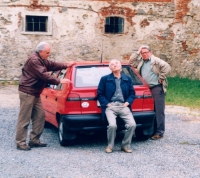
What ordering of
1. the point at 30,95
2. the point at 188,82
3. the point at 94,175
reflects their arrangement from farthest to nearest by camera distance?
the point at 188,82 → the point at 30,95 → the point at 94,175

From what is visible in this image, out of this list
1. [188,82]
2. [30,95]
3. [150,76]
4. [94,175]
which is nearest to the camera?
[94,175]

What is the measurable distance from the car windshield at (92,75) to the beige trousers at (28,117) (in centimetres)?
79

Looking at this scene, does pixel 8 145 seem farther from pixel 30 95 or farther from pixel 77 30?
pixel 77 30

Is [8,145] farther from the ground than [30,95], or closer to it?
closer to it

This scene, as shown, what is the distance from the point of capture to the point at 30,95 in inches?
271

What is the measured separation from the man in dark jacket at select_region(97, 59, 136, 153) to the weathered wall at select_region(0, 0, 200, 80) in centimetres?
1026

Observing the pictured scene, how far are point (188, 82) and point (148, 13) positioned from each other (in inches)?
132

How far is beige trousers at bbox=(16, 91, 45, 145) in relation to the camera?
6887mm

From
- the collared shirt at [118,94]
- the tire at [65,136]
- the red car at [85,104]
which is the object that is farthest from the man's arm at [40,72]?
the collared shirt at [118,94]

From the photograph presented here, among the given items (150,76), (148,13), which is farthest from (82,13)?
(150,76)

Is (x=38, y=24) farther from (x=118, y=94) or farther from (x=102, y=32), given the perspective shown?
(x=118, y=94)

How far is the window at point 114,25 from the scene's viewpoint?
17.5m

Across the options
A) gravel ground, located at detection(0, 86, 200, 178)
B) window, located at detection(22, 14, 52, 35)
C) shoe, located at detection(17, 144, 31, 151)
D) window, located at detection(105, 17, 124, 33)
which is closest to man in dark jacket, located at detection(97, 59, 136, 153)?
gravel ground, located at detection(0, 86, 200, 178)

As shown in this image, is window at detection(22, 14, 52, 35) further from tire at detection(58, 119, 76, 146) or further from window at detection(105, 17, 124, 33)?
tire at detection(58, 119, 76, 146)
